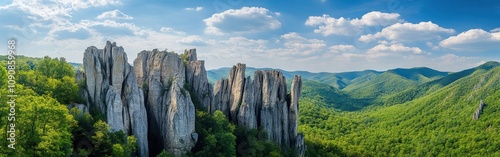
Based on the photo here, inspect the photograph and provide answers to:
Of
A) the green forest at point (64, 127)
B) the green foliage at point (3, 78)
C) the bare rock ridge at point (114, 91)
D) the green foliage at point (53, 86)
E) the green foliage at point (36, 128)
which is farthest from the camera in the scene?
the bare rock ridge at point (114, 91)

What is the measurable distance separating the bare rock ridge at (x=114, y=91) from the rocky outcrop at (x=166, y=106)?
324cm

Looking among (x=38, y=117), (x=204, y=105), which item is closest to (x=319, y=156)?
(x=204, y=105)

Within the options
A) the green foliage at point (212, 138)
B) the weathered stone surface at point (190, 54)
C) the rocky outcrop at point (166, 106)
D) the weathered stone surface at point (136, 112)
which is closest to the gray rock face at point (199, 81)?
the rocky outcrop at point (166, 106)

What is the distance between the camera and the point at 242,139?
54.9 meters

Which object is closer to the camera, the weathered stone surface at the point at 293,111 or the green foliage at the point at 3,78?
the green foliage at the point at 3,78

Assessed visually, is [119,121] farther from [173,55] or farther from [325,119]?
[325,119]

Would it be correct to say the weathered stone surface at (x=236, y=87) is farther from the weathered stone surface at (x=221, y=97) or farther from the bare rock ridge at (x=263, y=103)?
the weathered stone surface at (x=221, y=97)

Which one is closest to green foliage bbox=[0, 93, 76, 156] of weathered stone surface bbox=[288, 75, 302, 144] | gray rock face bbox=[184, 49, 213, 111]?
gray rock face bbox=[184, 49, 213, 111]

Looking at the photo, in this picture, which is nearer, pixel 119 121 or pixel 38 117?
pixel 38 117

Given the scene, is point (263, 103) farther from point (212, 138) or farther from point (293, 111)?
point (212, 138)

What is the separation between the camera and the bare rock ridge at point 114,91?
123 feet

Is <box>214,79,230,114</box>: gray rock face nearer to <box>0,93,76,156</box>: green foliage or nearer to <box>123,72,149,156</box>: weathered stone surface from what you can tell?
<box>123,72,149,156</box>: weathered stone surface

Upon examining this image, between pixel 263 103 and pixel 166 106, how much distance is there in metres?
24.8

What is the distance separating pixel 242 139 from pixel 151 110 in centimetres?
1585
